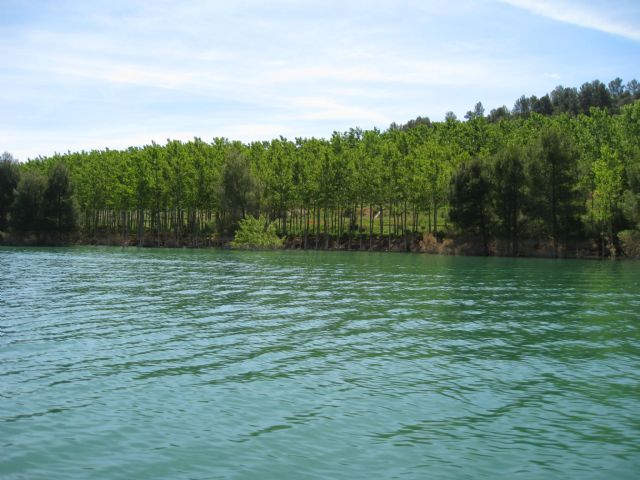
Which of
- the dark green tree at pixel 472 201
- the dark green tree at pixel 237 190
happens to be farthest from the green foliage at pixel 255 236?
the dark green tree at pixel 472 201

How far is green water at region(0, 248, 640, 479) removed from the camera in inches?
456

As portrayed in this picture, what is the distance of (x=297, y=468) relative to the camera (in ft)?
36.6

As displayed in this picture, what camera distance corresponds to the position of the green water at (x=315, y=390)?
1159cm

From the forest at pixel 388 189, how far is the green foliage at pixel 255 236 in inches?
89.8

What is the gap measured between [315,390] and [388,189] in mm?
109425

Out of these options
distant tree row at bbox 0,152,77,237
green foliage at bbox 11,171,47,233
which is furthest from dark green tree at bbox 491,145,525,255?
green foliage at bbox 11,171,47,233

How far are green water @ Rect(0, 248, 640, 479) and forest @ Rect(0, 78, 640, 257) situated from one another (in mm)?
68711

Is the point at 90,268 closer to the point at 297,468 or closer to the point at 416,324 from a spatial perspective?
the point at 416,324

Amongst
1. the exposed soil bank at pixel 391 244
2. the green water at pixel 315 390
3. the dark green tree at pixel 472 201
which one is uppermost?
the dark green tree at pixel 472 201

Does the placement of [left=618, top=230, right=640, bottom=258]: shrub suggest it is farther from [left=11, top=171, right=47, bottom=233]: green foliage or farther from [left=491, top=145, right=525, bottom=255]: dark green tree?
[left=11, top=171, right=47, bottom=233]: green foliage

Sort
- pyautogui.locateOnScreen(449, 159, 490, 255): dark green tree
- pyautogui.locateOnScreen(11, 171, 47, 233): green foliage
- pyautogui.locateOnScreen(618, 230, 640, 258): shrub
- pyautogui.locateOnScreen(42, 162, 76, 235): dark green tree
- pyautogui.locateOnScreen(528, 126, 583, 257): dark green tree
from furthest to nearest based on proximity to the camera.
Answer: pyautogui.locateOnScreen(42, 162, 76, 235): dark green tree < pyautogui.locateOnScreen(11, 171, 47, 233): green foliage < pyautogui.locateOnScreen(449, 159, 490, 255): dark green tree < pyautogui.locateOnScreen(528, 126, 583, 257): dark green tree < pyautogui.locateOnScreen(618, 230, 640, 258): shrub

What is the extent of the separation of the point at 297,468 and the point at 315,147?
5734 inches

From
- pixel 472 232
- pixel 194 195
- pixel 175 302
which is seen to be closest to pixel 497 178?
pixel 472 232

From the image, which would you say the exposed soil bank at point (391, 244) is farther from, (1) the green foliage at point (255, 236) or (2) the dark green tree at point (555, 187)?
(1) the green foliage at point (255, 236)
